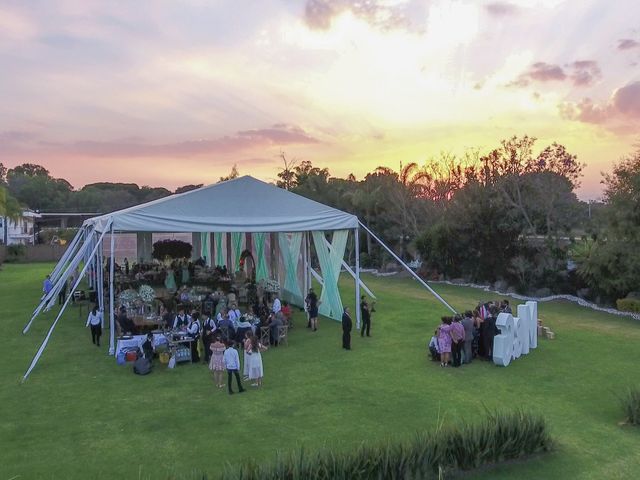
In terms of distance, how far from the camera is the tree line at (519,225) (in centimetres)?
1773

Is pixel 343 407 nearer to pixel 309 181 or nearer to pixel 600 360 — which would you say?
pixel 600 360

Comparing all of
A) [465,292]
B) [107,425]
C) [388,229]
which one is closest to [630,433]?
[107,425]

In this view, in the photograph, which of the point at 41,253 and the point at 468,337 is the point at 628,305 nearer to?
the point at 468,337

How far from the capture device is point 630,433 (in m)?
7.57

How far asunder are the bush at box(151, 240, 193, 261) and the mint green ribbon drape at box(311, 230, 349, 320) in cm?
1375

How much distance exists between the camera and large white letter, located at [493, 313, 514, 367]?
11.0m

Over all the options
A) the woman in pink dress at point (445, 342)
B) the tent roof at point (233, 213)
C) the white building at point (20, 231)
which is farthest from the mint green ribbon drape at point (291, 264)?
the white building at point (20, 231)

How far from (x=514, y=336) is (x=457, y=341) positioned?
5.10 feet

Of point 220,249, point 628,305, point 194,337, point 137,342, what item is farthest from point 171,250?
point 628,305

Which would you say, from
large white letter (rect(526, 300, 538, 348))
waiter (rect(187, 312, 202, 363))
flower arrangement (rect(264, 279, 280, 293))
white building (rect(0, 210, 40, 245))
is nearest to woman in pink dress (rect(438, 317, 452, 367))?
large white letter (rect(526, 300, 538, 348))

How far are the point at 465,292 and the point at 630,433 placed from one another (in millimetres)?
15462

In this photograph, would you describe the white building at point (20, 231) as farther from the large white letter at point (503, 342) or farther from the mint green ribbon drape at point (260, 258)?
the large white letter at point (503, 342)

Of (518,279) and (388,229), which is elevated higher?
(388,229)

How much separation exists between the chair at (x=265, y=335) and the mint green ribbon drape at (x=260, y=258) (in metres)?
7.94
